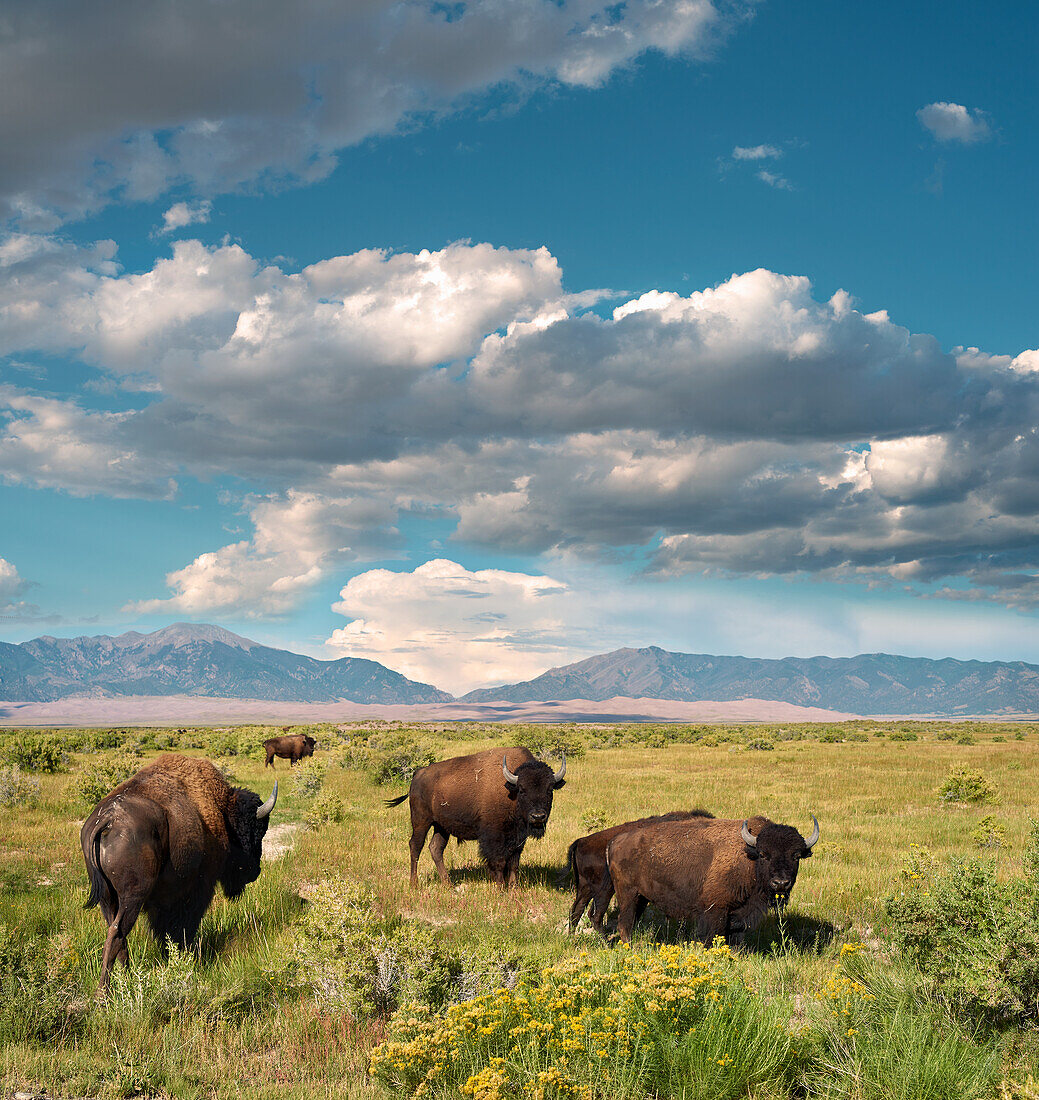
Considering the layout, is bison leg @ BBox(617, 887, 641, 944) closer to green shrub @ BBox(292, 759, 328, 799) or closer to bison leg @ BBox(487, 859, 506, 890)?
bison leg @ BBox(487, 859, 506, 890)

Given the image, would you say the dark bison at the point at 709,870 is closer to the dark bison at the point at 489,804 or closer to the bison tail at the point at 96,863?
the dark bison at the point at 489,804

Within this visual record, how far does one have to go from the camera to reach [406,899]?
1188 centimetres

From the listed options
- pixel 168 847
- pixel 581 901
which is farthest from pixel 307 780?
pixel 168 847

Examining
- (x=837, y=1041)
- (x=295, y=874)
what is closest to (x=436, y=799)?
(x=295, y=874)

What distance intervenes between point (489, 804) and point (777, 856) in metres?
5.96

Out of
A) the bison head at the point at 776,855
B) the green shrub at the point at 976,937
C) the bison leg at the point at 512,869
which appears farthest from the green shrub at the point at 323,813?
the green shrub at the point at 976,937

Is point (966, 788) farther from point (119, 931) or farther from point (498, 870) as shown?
point (119, 931)

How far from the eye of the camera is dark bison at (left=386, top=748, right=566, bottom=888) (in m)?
12.1

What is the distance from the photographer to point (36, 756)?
3362 cm

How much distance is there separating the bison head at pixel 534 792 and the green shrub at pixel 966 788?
18.5m

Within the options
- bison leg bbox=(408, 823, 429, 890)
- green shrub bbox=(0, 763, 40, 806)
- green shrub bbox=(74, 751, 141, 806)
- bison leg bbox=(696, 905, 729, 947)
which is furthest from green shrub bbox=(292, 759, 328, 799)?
bison leg bbox=(696, 905, 729, 947)

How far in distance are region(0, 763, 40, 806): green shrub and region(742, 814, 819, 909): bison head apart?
21.1 meters

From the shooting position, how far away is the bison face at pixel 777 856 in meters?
8.59

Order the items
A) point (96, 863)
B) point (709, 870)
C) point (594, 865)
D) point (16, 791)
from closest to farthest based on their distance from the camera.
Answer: point (96, 863) < point (709, 870) < point (594, 865) < point (16, 791)
